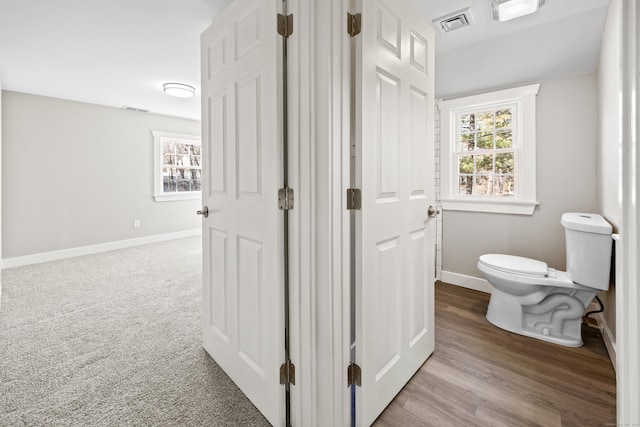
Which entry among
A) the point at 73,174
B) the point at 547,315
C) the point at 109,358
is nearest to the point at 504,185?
the point at 547,315

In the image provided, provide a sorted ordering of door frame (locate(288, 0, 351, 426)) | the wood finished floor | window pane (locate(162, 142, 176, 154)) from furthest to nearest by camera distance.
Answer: window pane (locate(162, 142, 176, 154))
the wood finished floor
door frame (locate(288, 0, 351, 426))

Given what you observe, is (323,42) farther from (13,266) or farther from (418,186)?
(13,266)

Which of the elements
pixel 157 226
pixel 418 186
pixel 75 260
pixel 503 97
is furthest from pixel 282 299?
pixel 157 226

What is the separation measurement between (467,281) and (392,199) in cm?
215

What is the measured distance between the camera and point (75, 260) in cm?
416

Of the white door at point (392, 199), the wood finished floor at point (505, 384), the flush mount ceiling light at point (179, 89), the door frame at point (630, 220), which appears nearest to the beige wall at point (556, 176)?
the wood finished floor at point (505, 384)

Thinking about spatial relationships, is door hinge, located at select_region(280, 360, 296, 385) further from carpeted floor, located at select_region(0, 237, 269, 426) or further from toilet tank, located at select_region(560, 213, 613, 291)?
toilet tank, located at select_region(560, 213, 613, 291)

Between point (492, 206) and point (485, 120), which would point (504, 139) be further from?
point (492, 206)

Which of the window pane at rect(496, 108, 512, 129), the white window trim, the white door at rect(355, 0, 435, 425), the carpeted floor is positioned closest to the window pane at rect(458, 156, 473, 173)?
the white window trim

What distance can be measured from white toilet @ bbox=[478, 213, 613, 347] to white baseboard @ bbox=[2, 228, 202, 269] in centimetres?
523

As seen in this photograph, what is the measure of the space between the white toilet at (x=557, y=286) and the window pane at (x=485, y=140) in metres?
1.12

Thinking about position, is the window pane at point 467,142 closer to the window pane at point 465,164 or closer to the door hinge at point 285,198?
the window pane at point 465,164

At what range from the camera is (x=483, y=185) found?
3066mm

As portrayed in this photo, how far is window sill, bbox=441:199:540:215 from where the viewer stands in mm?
2732
